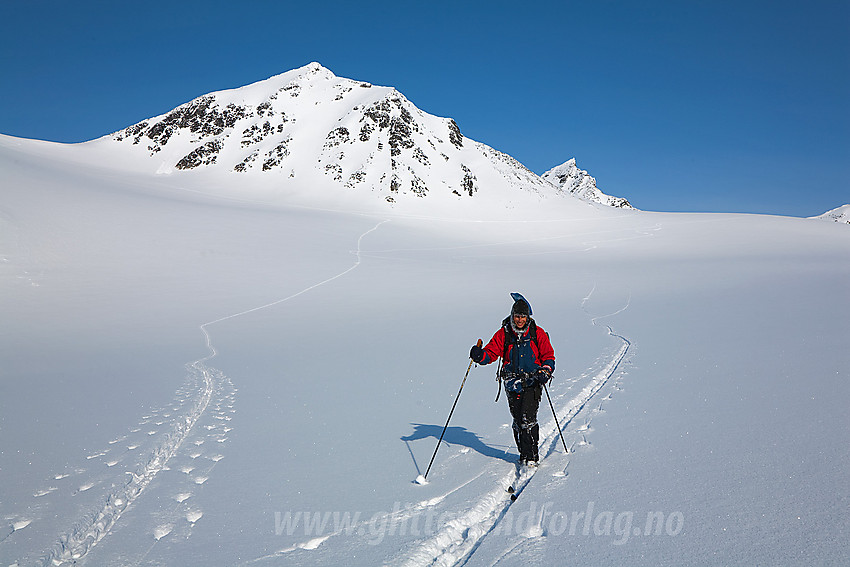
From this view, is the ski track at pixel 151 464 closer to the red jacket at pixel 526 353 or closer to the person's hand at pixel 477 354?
the person's hand at pixel 477 354

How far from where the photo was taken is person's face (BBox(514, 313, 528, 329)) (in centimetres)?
571

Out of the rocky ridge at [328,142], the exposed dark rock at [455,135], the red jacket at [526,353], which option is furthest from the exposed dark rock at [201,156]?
the red jacket at [526,353]

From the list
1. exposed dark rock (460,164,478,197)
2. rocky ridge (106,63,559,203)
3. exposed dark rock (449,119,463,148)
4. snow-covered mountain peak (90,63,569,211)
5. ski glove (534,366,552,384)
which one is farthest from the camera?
exposed dark rock (449,119,463,148)

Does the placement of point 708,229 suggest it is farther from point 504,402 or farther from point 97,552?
point 97,552

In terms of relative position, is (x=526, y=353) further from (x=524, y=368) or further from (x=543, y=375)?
(x=543, y=375)

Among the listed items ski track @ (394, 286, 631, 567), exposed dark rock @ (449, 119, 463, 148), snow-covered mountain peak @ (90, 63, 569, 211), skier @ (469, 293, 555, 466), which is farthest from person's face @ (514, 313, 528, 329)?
exposed dark rock @ (449, 119, 463, 148)

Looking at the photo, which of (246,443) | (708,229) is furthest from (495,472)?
(708,229)

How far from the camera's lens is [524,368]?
5.80 meters

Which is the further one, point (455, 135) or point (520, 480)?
point (455, 135)

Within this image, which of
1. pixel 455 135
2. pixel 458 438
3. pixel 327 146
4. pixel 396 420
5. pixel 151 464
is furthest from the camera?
pixel 455 135

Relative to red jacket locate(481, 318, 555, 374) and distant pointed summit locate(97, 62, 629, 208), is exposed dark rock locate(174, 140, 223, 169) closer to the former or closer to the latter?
distant pointed summit locate(97, 62, 629, 208)

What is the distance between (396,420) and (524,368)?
2.58m

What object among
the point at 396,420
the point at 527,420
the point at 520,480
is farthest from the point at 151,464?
the point at 527,420

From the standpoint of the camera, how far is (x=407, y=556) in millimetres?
3951
